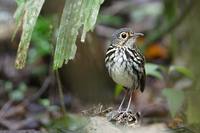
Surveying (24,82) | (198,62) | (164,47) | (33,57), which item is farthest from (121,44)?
(164,47)

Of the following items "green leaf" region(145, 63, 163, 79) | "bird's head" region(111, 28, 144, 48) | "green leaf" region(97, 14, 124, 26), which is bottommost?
"green leaf" region(145, 63, 163, 79)

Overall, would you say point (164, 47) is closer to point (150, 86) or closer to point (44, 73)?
point (150, 86)

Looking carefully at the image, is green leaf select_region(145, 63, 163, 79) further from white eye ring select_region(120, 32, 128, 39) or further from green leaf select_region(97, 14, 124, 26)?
green leaf select_region(97, 14, 124, 26)

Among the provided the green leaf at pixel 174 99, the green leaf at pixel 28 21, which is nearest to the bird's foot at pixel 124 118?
the green leaf at pixel 28 21

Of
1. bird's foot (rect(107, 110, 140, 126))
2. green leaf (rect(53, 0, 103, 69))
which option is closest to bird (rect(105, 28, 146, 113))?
bird's foot (rect(107, 110, 140, 126))

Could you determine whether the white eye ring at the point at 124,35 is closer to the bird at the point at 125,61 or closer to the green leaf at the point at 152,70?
the bird at the point at 125,61
